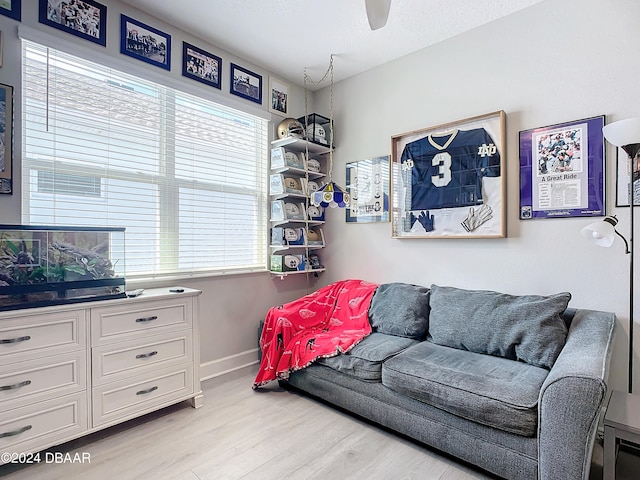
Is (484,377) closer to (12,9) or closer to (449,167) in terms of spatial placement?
(449,167)

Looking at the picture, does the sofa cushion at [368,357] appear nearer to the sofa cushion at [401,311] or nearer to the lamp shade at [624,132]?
the sofa cushion at [401,311]

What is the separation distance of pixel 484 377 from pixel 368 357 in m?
0.67

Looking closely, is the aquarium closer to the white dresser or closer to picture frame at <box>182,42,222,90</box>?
the white dresser

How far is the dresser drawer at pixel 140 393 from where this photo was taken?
1.95 m

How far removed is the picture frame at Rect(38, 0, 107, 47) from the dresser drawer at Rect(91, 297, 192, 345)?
1.77m

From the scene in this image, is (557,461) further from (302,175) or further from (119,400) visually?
(302,175)

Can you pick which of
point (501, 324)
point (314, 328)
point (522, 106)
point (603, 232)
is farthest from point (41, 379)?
point (522, 106)

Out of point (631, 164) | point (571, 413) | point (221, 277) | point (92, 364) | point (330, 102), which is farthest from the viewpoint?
point (330, 102)

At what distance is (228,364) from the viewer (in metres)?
3.00

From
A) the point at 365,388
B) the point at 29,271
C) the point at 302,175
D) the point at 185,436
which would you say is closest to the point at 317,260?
the point at 302,175

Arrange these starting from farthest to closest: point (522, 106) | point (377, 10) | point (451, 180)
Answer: point (451, 180) → point (522, 106) → point (377, 10)

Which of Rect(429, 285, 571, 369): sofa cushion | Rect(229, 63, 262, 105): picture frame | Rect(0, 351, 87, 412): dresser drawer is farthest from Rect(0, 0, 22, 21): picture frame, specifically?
Rect(429, 285, 571, 369): sofa cushion

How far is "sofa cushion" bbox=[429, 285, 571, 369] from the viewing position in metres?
1.90

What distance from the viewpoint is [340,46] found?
2820 mm
